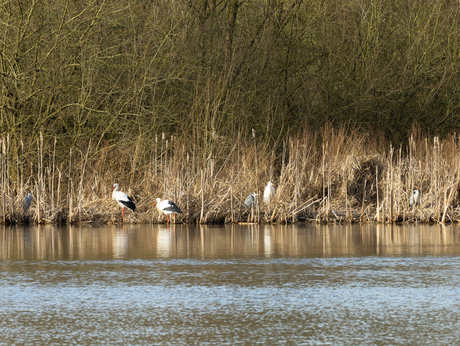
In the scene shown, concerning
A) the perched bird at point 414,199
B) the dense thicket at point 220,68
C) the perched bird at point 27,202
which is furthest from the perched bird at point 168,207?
the perched bird at point 414,199

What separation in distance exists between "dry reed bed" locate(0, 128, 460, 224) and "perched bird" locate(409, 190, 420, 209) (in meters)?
0.13

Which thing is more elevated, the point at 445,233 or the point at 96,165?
the point at 96,165

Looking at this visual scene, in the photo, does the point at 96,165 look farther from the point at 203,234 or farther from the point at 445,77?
the point at 445,77

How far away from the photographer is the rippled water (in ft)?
17.5

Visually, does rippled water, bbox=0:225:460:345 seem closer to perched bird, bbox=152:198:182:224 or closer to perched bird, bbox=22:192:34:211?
perched bird, bbox=152:198:182:224

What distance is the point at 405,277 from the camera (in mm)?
7832

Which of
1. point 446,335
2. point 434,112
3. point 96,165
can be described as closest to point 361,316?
point 446,335

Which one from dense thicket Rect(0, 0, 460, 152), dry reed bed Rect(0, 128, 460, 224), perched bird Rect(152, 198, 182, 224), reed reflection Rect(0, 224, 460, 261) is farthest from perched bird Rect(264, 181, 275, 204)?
dense thicket Rect(0, 0, 460, 152)

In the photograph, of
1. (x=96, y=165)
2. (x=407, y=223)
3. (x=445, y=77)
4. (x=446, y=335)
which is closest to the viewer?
(x=446, y=335)

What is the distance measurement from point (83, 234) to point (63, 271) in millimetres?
4768

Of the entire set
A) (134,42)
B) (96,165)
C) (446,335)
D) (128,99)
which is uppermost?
(134,42)

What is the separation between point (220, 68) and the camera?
21172 mm

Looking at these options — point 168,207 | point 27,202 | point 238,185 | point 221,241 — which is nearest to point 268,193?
point 238,185

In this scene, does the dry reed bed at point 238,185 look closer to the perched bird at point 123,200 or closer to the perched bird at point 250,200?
the perched bird at point 250,200
